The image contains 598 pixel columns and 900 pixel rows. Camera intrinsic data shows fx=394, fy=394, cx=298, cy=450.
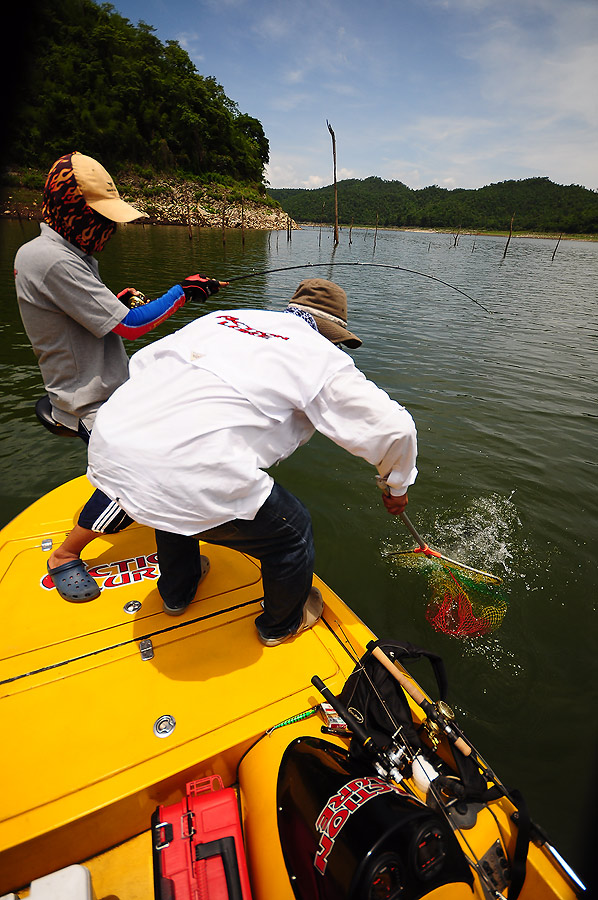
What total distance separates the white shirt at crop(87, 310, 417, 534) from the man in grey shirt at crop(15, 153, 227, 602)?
741mm

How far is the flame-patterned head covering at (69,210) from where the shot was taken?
203 centimetres

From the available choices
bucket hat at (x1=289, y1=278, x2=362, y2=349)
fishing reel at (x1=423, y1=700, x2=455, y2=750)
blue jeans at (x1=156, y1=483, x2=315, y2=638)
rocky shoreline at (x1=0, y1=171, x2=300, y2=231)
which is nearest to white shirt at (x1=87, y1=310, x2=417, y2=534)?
blue jeans at (x1=156, y1=483, x2=315, y2=638)

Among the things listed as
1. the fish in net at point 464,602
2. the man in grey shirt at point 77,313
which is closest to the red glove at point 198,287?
the man in grey shirt at point 77,313

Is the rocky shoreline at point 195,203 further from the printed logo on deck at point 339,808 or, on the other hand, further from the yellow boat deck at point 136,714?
the printed logo on deck at point 339,808

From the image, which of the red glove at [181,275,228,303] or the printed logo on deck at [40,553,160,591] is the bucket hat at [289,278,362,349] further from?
the printed logo on deck at [40,553,160,591]

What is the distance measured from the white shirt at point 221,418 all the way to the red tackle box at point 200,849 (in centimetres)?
104

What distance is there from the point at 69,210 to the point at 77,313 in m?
0.53

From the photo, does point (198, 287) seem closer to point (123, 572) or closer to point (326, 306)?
point (326, 306)

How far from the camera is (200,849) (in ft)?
4.48

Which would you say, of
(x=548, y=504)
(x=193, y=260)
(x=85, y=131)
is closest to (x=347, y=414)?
(x=548, y=504)

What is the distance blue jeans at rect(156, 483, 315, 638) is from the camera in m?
1.81

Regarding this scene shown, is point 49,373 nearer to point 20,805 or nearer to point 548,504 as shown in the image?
point 20,805

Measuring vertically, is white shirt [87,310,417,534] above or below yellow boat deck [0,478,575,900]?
above

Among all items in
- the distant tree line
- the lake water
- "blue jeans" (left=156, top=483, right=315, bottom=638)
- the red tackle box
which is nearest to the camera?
the red tackle box
